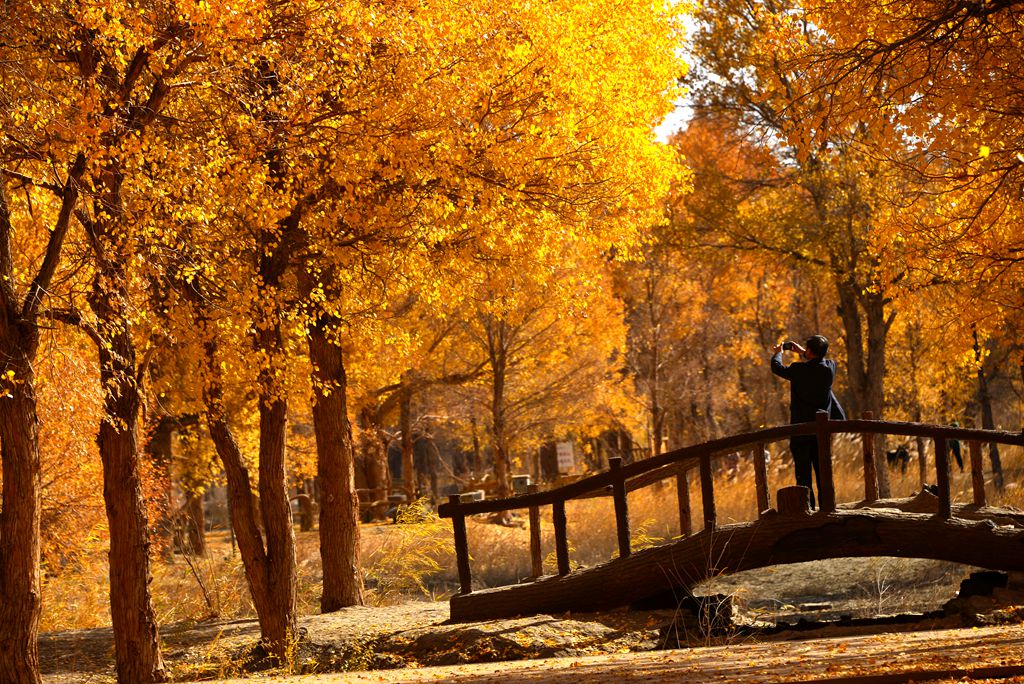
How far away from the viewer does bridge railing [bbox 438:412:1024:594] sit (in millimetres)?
11711

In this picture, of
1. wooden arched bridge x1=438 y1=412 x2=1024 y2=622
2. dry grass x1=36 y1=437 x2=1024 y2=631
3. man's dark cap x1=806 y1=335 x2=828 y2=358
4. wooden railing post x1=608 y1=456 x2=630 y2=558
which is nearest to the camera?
wooden arched bridge x1=438 y1=412 x2=1024 y2=622

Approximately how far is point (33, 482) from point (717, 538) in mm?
6660

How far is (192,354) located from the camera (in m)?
12.3

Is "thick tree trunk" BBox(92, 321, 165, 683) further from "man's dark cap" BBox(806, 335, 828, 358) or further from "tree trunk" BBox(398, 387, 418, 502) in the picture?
"tree trunk" BBox(398, 387, 418, 502)

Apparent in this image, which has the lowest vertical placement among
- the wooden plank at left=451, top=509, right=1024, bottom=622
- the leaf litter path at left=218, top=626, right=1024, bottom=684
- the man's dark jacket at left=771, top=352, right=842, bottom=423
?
the leaf litter path at left=218, top=626, right=1024, bottom=684

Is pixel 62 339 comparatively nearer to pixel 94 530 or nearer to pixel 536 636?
pixel 536 636

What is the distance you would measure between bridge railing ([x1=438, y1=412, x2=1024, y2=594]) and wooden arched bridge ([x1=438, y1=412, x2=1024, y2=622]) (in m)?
0.01

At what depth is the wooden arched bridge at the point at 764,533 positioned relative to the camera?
1184 cm

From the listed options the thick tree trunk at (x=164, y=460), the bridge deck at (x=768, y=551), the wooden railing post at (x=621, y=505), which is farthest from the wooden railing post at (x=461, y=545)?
the thick tree trunk at (x=164, y=460)

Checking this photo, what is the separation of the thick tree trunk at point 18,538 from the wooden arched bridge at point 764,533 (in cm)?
452

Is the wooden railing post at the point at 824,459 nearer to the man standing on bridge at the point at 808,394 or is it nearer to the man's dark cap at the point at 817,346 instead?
the man standing on bridge at the point at 808,394

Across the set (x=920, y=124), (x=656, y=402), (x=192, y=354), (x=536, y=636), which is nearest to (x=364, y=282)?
(x=192, y=354)

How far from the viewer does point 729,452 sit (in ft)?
41.2

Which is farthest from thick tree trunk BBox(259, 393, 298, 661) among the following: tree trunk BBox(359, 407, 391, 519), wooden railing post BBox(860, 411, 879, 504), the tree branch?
tree trunk BBox(359, 407, 391, 519)
